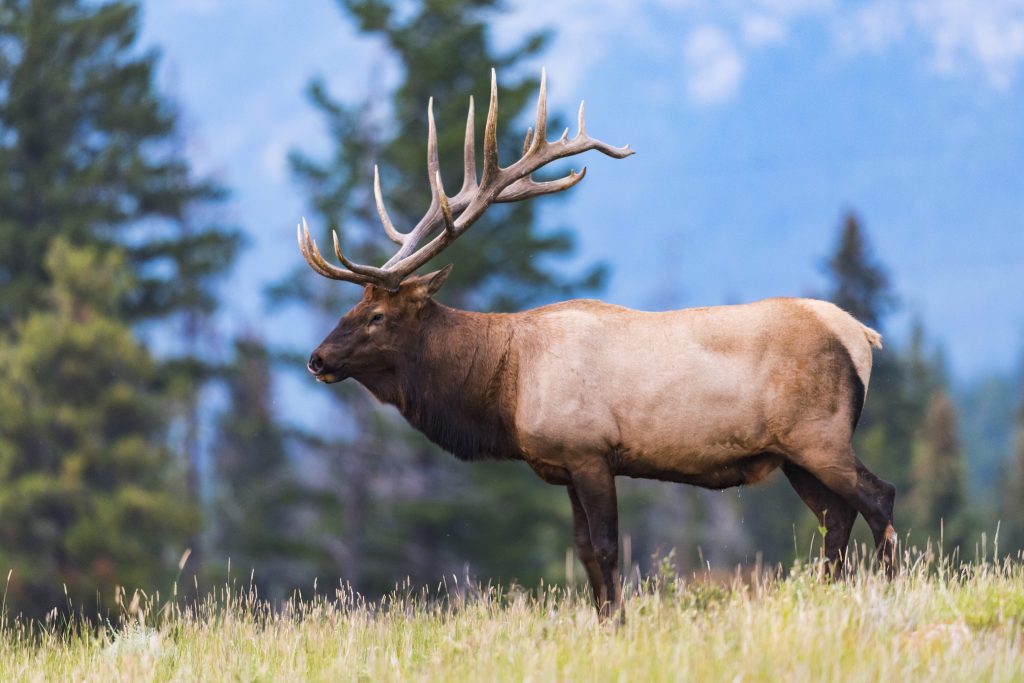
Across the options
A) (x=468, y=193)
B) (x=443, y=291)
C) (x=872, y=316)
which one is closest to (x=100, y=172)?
(x=443, y=291)

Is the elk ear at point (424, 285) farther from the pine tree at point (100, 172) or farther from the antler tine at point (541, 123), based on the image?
the pine tree at point (100, 172)

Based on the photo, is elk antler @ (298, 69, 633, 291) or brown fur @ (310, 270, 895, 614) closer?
brown fur @ (310, 270, 895, 614)

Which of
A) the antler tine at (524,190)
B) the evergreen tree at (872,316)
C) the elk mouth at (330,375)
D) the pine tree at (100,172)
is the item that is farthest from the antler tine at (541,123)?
the evergreen tree at (872,316)

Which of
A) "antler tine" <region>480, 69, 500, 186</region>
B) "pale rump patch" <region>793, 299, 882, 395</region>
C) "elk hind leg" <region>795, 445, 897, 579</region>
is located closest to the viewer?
"elk hind leg" <region>795, 445, 897, 579</region>

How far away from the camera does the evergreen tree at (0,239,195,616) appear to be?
23.6 meters

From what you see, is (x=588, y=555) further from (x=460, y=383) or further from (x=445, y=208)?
(x=445, y=208)

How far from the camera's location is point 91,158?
94.9 ft

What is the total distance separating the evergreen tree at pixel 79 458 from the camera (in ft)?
77.4

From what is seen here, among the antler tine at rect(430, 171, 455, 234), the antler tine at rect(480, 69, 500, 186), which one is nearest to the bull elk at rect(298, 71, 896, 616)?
the antler tine at rect(480, 69, 500, 186)

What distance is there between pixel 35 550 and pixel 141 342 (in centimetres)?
443

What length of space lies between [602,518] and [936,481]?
29187mm

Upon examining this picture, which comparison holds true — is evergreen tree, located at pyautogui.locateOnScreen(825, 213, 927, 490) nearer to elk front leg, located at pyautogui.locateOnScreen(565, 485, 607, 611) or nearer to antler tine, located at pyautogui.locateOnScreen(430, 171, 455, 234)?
antler tine, located at pyautogui.locateOnScreen(430, 171, 455, 234)

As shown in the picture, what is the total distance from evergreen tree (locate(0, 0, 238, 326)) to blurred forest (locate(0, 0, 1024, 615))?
51 mm

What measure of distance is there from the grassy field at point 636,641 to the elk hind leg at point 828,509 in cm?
46
